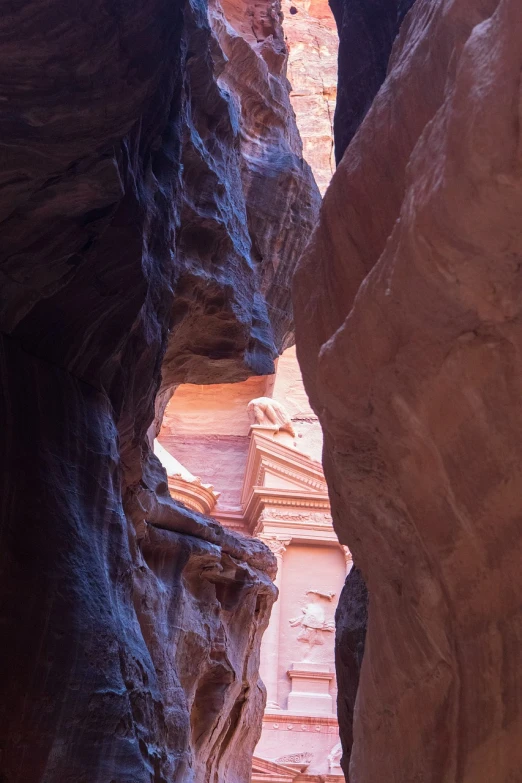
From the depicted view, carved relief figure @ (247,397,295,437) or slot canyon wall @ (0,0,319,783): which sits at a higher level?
carved relief figure @ (247,397,295,437)

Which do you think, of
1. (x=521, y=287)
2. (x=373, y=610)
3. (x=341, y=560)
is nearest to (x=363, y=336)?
(x=521, y=287)

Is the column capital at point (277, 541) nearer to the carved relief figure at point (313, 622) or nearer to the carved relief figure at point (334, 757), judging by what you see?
the carved relief figure at point (313, 622)

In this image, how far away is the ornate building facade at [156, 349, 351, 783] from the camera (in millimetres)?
16297

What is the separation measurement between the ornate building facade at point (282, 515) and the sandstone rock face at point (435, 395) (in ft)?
41.7

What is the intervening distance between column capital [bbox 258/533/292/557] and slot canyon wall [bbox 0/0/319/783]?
8480 mm

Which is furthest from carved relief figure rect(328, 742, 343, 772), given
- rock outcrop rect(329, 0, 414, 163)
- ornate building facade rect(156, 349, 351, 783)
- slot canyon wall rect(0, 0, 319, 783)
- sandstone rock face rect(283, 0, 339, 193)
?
sandstone rock face rect(283, 0, 339, 193)

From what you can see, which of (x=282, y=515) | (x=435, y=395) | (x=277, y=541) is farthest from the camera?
(x=282, y=515)

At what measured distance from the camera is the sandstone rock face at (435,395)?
7.63 feet

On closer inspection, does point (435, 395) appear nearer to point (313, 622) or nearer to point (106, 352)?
point (106, 352)

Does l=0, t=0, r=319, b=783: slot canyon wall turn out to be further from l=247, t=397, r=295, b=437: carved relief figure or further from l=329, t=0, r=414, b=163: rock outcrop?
l=247, t=397, r=295, b=437: carved relief figure

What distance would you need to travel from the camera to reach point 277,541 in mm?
18672

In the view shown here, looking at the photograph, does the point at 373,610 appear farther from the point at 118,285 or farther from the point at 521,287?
the point at 118,285

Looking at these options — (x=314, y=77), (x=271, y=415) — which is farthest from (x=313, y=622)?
(x=314, y=77)

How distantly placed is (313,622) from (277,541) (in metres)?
1.96
